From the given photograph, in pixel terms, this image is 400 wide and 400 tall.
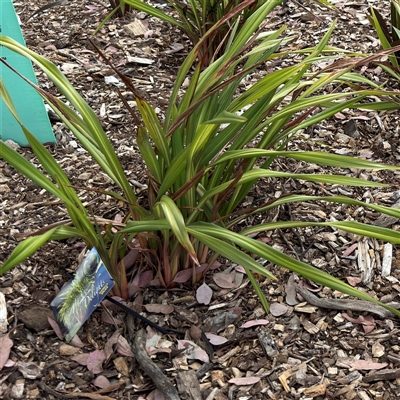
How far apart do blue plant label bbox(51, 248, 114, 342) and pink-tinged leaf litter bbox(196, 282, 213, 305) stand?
27 cm

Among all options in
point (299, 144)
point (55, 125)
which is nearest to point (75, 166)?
point (55, 125)

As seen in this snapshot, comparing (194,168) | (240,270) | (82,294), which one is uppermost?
(194,168)

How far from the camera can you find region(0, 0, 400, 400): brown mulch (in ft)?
4.01

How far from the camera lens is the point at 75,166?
5.72 ft

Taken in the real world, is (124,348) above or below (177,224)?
below

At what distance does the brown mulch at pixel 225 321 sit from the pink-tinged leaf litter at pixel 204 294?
0.05ft

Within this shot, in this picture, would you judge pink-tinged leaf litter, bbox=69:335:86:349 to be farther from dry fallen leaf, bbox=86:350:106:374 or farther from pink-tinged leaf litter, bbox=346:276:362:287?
pink-tinged leaf litter, bbox=346:276:362:287

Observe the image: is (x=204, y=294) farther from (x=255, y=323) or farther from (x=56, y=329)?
(x=56, y=329)

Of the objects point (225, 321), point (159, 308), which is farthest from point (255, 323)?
point (159, 308)

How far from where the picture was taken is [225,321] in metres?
1.33

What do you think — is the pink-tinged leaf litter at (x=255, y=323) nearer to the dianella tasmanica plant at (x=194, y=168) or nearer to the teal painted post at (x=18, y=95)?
the dianella tasmanica plant at (x=194, y=168)

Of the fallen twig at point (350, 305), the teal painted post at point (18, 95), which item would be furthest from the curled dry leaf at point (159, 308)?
the teal painted post at point (18, 95)

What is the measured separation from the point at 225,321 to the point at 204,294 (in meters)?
0.08

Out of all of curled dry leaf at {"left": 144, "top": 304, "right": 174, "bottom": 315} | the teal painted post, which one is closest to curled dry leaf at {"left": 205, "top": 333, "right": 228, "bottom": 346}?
curled dry leaf at {"left": 144, "top": 304, "right": 174, "bottom": 315}
